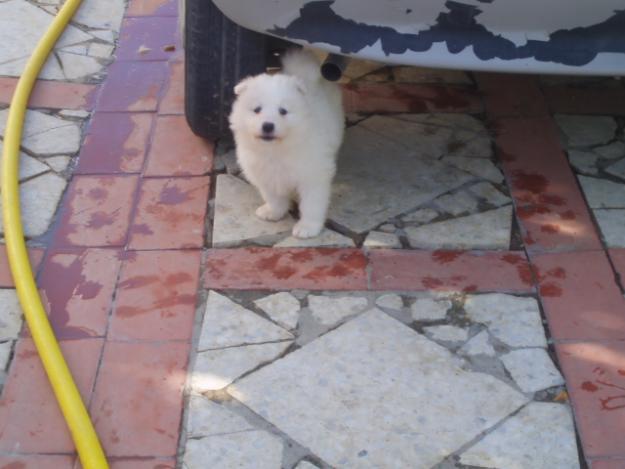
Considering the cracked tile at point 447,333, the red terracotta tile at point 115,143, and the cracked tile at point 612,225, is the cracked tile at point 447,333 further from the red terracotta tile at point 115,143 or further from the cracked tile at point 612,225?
the red terracotta tile at point 115,143

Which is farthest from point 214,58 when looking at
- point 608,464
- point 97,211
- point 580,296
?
point 608,464

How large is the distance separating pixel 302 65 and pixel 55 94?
4.82 ft

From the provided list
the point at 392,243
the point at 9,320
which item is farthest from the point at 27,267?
the point at 392,243

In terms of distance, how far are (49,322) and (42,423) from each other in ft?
1.44

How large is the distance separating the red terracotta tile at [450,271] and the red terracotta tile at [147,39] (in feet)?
6.38

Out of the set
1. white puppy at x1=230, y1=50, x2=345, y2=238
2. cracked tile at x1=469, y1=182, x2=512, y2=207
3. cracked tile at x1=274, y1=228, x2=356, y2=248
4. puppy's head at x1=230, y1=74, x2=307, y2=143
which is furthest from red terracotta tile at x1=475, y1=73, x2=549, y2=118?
puppy's head at x1=230, y1=74, x2=307, y2=143

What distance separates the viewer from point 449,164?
3.96 meters

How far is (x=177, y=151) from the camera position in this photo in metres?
4.02

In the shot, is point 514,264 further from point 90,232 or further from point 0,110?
point 0,110

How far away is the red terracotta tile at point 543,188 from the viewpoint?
3510 millimetres

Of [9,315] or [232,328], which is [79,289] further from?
[232,328]

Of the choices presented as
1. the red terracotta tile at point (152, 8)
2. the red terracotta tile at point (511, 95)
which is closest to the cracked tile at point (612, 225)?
the red terracotta tile at point (511, 95)

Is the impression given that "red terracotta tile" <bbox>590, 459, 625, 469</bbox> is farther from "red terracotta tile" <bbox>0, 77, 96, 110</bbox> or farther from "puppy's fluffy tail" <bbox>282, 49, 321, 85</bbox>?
"red terracotta tile" <bbox>0, 77, 96, 110</bbox>

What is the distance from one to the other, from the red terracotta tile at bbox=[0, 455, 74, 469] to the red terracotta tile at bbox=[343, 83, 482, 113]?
87.7 inches
